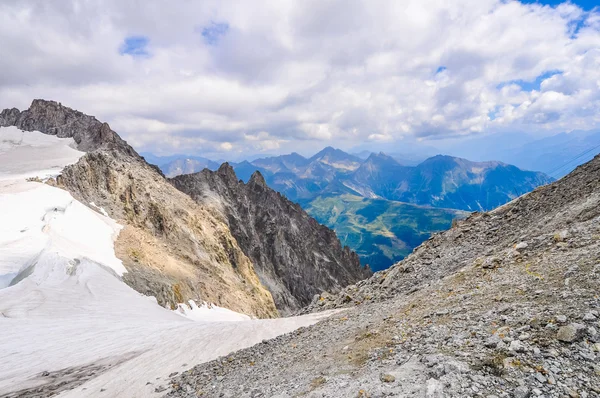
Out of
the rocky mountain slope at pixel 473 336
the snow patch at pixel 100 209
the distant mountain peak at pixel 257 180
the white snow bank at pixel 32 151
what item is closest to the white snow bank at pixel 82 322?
the rocky mountain slope at pixel 473 336

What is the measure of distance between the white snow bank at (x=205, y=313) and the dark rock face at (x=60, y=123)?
75.9 m

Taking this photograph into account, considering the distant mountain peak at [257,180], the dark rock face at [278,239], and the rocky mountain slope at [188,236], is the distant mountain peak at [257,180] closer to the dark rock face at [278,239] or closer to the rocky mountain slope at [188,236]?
the dark rock face at [278,239]

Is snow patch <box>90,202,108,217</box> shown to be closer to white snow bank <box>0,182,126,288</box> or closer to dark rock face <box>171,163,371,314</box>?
white snow bank <box>0,182,126,288</box>

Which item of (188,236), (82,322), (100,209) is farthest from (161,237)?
(82,322)

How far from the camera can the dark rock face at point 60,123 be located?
338 feet

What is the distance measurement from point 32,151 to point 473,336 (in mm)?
116381

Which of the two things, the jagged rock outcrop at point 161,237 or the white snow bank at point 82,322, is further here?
the jagged rock outcrop at point 161,237

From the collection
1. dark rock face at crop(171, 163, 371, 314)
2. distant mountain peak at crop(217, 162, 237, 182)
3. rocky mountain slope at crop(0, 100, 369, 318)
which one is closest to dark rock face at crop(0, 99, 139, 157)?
rocky mountain slope at crop(0, 100, 369, 318)

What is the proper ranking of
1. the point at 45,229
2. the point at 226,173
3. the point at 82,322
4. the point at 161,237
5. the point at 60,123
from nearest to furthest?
the point at 82,322 → the point at 45,229 → the point at 161,237 → the point at 60,123 → the point at 226,173

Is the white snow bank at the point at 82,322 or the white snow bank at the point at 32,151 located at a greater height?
the white snow bank at the point at 32,151

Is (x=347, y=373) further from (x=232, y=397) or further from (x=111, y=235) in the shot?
(x=111, y=235)

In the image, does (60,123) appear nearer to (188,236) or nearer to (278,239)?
(188,236)

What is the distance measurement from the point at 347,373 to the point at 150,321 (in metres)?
16.9

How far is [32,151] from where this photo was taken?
91.2m
